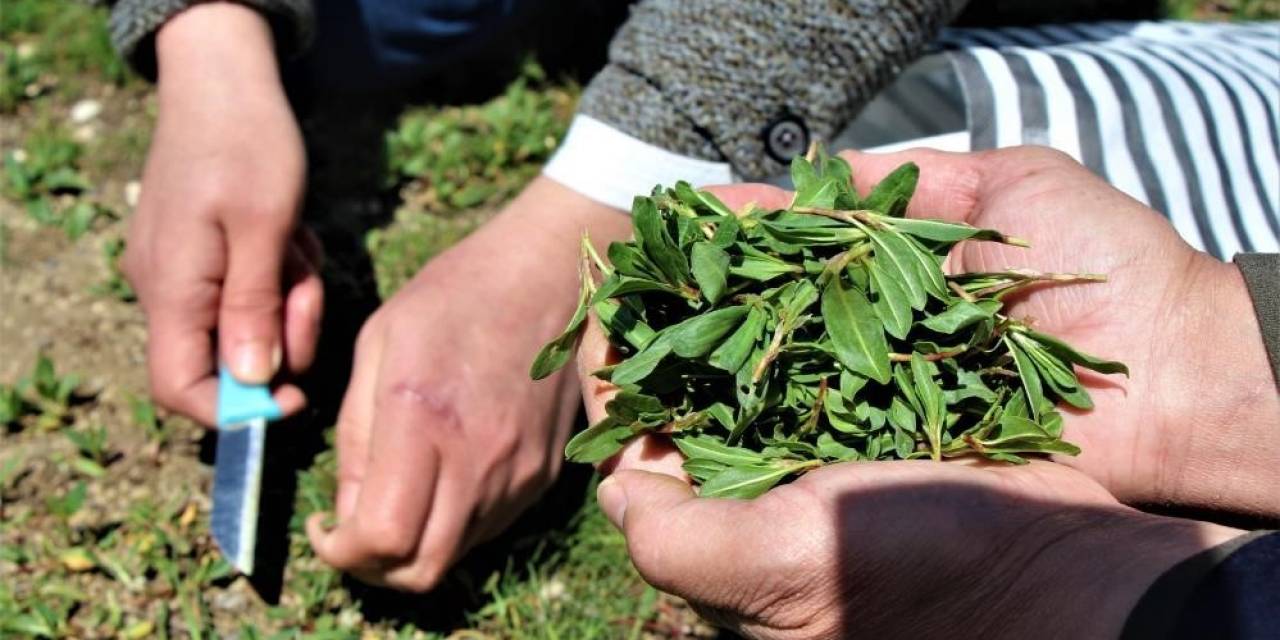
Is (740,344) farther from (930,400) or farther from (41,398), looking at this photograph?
(41,398)

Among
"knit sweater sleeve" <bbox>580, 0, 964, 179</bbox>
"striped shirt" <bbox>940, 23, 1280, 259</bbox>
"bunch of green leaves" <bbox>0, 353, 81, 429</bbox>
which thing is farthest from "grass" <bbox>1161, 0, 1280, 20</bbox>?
"bunch of green leaves" <bbox>0, 353, 81, 429</bbox>

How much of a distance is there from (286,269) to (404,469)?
591 mm

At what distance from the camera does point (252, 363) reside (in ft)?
7.34

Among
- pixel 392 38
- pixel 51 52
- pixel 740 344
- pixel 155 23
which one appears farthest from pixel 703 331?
pixel 51 52

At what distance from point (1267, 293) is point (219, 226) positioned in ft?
5.72

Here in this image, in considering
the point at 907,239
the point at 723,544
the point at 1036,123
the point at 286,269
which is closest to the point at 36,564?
the point at 286,269

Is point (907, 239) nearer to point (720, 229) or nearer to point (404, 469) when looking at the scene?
point (720, 229)

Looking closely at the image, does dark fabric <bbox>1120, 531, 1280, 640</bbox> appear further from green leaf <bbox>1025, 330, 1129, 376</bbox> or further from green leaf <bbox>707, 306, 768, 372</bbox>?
green leaf <bbox>707, 306, 768, 372</bbox>

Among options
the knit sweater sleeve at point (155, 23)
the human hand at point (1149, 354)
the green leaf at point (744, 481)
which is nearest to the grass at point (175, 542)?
Answer: the knit sweater sleeve at point (155, 23)

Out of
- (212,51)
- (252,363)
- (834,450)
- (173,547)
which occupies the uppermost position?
(834,450)

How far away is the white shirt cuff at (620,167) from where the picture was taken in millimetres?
2217

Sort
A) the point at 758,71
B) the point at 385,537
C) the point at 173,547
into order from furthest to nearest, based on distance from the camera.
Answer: the point at 173,547 → the point at 758,71 → the point at 385,537

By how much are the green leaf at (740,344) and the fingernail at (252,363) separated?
1162 millimetres

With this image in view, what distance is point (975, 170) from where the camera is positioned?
68.3 inches
